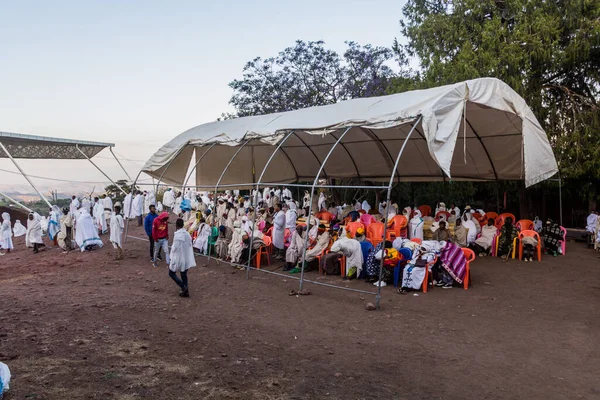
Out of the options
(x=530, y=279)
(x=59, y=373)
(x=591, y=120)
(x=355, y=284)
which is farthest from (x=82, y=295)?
(x=591, y=120)

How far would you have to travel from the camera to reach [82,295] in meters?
8.73

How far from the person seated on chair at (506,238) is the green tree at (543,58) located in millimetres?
3236

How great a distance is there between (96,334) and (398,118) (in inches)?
236

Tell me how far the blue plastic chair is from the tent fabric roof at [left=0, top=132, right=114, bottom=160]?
60.9 feet

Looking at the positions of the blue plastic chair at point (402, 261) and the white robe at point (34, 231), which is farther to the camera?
the white robe at point (34, 231)

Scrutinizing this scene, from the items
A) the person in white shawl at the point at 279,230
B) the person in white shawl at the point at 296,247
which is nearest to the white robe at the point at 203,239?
the person in white shawl at the point at 279,230

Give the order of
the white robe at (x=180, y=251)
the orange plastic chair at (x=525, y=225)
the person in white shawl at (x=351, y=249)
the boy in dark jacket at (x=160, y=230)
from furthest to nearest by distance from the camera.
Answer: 1. the orange plastic chair at (x=525, y=225)
2. the boy in dark jacket at (x=160, y=230)
3. the person in white shawl at (x=351, y=249)
4. the white robe at (x=180, y=251)

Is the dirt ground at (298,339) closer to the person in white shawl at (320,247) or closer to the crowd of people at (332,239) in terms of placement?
the crowd of people at (332,239)

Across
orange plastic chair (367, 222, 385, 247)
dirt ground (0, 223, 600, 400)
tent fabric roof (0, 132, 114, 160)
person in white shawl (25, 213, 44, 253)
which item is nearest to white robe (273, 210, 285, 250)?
dirt ground (0, 223, 600, 400)

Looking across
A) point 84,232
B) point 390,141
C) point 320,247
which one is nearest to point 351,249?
point 320,247

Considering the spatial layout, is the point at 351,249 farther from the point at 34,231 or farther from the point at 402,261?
the point at 34,231

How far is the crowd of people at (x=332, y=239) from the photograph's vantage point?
29.2 feet

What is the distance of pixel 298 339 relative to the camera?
6.40 metres

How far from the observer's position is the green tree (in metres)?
13.7
